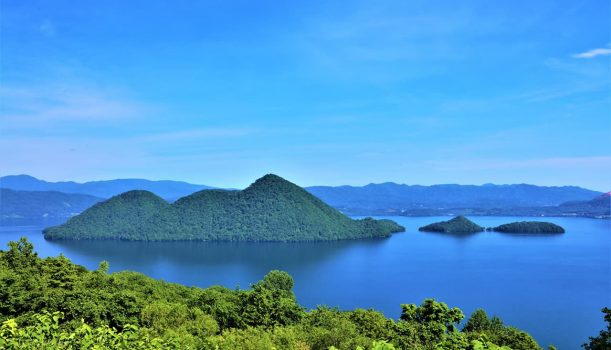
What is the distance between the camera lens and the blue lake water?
65562 millimetres

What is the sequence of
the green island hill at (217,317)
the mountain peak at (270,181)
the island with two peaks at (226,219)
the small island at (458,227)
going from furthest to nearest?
the small island at (458,227), the mountain peak at (270,181), the island with two peaks at (226,219), the green island hill at (217,317)

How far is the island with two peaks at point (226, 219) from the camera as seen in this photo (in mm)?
159000

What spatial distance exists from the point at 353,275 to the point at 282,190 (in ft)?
306

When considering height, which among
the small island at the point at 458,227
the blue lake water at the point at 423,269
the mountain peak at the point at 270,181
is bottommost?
the blue lake water at the point at 423,269

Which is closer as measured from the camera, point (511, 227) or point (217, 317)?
point (217, 317)

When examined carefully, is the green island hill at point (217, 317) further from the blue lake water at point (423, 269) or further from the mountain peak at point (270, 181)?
the mountain peak at point (270, 181)

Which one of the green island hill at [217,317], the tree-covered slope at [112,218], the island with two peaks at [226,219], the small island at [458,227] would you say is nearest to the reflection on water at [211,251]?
the island with two peaks at [226,219]

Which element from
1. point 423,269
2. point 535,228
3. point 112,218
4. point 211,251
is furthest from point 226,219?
point 535,228

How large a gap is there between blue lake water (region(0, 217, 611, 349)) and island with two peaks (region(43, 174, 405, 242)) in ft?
31.9

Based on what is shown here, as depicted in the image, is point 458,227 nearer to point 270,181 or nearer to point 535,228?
point 535,228

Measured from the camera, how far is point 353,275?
93.7m

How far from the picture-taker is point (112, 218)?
576ft

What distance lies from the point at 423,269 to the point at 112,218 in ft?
413

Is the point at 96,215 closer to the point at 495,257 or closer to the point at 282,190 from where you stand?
the point at 282,190
